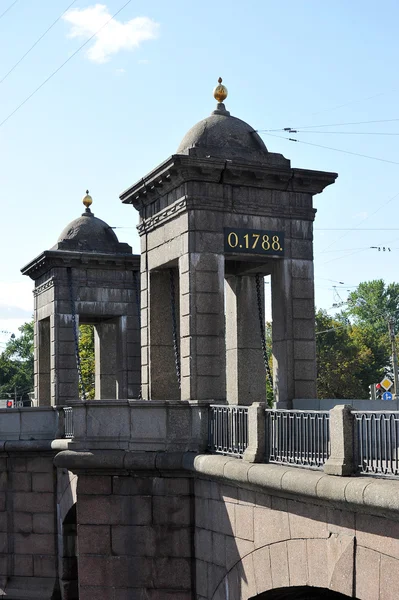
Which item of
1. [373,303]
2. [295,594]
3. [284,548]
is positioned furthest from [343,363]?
[284,548]

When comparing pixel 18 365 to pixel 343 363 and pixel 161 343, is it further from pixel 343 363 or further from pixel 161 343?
pixel 161 343

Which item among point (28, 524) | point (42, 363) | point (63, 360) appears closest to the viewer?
point (28, 524)

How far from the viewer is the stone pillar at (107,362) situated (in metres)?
27.1

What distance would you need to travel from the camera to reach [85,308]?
1001 inches

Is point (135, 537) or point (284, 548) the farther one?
point (135, 537)

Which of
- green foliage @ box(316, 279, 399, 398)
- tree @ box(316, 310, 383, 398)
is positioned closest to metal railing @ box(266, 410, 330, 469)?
green foliage @ box(316, 279, 399, 398)

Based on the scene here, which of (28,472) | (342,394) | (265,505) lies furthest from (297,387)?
(342,394)

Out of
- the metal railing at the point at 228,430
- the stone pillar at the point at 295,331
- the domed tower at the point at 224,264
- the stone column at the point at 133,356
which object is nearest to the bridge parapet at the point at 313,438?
the metal railing at the point at 228,430

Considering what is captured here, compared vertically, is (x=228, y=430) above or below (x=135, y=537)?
above

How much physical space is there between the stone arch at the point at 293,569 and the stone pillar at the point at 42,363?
13477 mm

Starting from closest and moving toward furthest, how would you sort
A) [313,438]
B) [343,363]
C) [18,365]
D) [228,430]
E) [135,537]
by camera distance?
[313,438]
[228,430]
[135,537]
[343,363]
[18,365]

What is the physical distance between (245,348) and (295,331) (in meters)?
1.63

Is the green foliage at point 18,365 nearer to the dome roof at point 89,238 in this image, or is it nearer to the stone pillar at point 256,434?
the dome roof at point 89,238

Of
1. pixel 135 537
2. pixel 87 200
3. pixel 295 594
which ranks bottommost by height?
A: pixel 295 594
